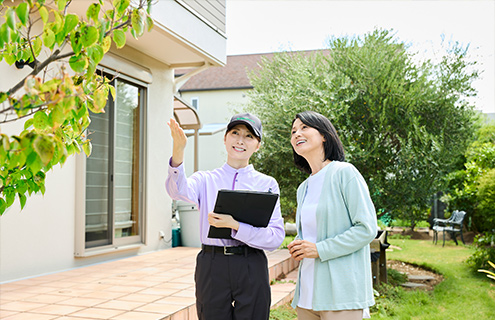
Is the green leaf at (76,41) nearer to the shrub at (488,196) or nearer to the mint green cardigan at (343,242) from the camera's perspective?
the mint green cardigan at (343,242)

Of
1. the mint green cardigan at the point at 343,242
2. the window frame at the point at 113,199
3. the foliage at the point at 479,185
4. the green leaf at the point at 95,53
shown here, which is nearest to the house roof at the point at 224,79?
the foliage at the point at 479,185

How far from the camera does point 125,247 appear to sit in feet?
22.7

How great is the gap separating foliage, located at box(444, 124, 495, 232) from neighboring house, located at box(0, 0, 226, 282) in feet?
16.3

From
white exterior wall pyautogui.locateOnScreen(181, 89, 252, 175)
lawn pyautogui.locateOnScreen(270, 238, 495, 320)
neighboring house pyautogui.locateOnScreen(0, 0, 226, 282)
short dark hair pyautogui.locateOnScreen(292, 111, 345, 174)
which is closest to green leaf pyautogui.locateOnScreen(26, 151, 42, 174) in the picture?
short dark hair pyautogui.locateOnScreen(292, 111, 345, 174)

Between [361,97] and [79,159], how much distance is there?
4.36 metres

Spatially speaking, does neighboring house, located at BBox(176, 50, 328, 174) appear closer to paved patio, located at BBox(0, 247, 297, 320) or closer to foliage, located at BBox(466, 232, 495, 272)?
foliage, located at BBox(466, 232, 495, 272)

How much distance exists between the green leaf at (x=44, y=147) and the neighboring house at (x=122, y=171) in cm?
415

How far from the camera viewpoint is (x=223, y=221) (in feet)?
7.45

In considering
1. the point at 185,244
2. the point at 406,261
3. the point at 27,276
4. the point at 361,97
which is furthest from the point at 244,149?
the point at 406,261

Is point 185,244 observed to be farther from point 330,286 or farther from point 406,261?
point 330,286

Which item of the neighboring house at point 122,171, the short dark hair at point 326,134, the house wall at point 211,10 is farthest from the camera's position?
the house wall at point 211,10

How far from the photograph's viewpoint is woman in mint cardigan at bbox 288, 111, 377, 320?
2064 millimetres

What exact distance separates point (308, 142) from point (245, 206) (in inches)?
17.6

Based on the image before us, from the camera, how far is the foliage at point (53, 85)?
3.85 ft
